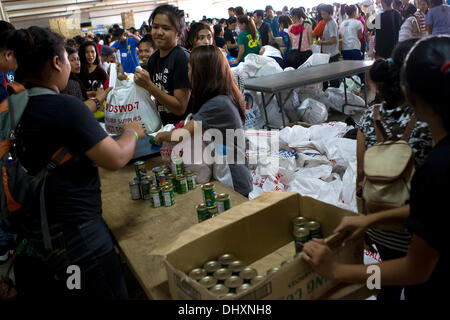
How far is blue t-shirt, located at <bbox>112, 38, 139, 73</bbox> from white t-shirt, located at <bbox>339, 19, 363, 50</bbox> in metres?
3.83

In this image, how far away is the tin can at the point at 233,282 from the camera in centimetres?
121

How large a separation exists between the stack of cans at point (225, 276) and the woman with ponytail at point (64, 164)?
0.39 meters

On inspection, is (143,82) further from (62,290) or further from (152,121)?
A: (62,290)

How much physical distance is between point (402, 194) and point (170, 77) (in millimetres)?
1669

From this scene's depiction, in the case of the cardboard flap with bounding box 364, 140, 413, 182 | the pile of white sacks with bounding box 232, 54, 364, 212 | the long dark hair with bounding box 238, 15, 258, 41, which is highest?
the long dark hair with bounding box 238, 15, 258, 41

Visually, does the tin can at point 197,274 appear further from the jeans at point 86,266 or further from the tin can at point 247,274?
the jeans at point 86,266

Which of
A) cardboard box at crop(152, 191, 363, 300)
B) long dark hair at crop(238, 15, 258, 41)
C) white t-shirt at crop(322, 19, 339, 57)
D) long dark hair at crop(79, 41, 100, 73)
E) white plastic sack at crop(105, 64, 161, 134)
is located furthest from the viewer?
white t-shirt at crop(322, 19, 339, 57)

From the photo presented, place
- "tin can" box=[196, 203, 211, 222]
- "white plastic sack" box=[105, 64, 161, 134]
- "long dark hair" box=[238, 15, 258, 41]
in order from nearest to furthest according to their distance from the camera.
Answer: "tin can" box=[196, 203, 211, 222] < "white plastic sack" box=[105, 64, 161, 134] < "long dark hair" box=[238, 15, 258, 41]

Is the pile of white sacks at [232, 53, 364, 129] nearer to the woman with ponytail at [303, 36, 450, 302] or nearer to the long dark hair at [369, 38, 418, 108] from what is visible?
the long dark hair at [369, 38, 418, 108]

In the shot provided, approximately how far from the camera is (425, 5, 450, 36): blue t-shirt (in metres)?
5.40

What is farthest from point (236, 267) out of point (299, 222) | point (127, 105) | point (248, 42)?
point (248, 42)

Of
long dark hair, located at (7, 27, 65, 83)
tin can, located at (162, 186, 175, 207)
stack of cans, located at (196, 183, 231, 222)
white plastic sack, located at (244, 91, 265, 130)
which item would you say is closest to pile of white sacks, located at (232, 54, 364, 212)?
white plastic sack, located at (244, 91, 265, 130)

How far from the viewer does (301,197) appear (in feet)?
5.06
